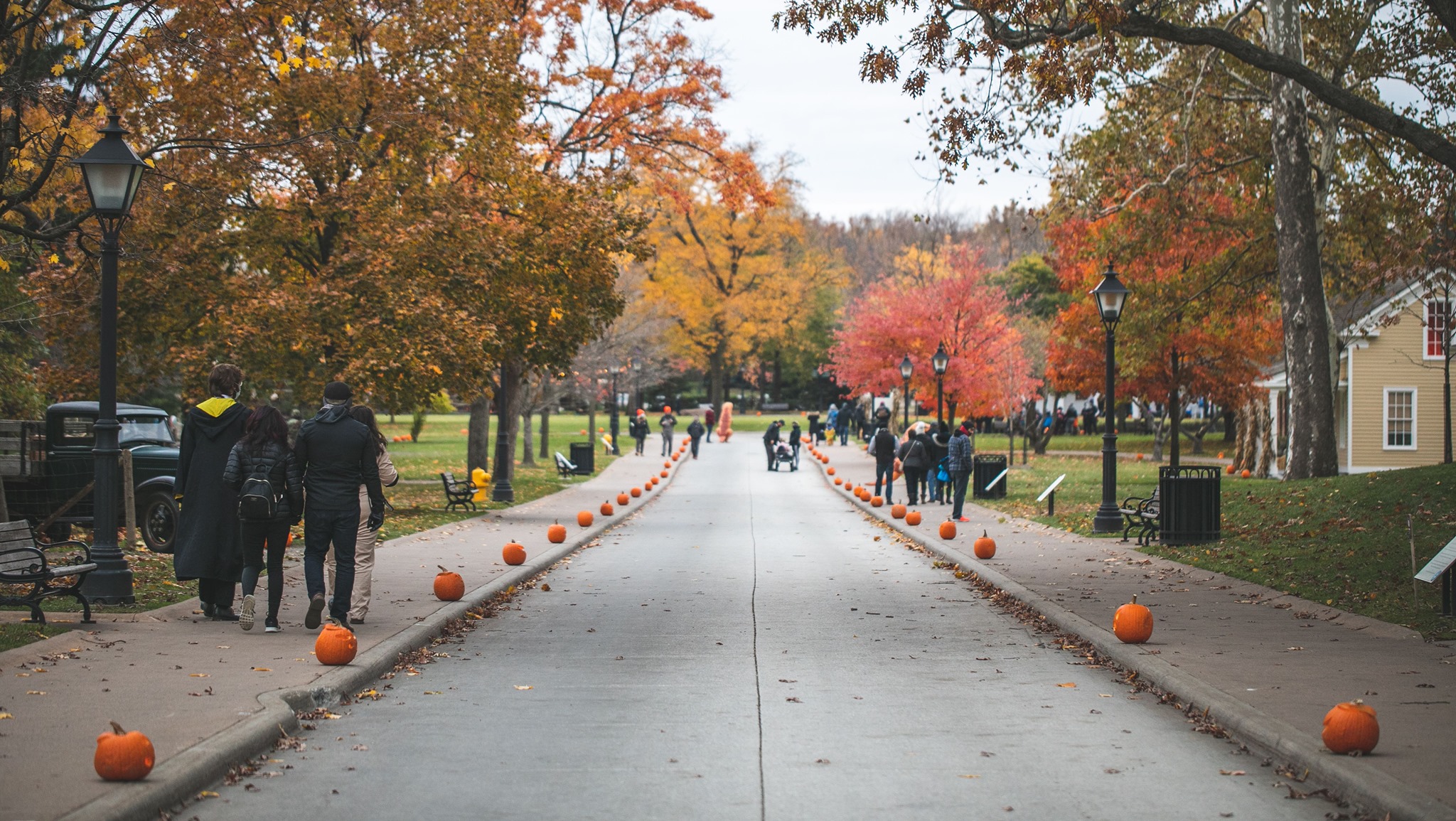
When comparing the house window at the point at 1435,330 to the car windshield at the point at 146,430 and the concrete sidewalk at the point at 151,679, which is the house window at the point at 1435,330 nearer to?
the concrete sidewalk at the point at 151,679

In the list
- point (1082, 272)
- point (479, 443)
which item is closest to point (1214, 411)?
point (1082, 272)

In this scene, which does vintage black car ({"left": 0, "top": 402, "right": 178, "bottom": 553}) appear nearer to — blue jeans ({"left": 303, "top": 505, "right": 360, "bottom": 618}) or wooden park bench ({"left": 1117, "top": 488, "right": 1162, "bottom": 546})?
blue jeans ({"left": 303, "top": 505, "right": 360, "bottom": 618})

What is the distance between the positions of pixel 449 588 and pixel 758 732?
5.47 meters

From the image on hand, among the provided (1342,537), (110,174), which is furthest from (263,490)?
(1342,537)

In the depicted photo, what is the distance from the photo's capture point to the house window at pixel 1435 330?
37.9 m

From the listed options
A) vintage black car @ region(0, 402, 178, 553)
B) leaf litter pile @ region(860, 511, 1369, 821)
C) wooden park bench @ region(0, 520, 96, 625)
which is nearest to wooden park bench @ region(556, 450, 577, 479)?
vintage black car @ region(0, 402, 178, 553)

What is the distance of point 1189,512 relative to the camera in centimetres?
1784

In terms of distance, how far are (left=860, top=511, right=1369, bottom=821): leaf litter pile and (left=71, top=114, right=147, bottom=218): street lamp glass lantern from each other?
880 cm

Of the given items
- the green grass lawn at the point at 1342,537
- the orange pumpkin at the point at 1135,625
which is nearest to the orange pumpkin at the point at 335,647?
the orange pumpkin at the point at 1135,625

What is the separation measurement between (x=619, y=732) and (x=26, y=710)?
3.30 meters

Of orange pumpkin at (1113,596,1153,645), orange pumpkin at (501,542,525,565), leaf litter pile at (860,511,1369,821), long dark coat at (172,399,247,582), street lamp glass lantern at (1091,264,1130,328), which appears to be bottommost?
leaf litter pile at (860,511,1369,821)

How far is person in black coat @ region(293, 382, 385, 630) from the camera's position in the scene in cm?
990

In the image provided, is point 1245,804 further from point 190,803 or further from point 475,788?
point 190,803

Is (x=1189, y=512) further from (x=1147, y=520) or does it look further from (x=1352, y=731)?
(x=1352, y=731)
